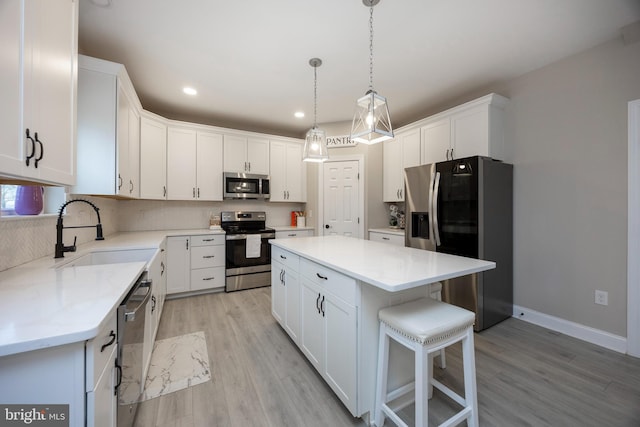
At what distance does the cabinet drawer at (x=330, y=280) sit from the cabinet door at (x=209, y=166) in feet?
8.33

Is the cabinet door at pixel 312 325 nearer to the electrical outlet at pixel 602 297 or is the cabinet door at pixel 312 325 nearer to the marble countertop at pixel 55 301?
the marble countertop at pixel 55 301

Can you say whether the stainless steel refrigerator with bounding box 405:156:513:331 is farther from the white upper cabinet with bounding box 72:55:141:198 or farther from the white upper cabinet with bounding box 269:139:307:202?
the white upper cabinet with bounding box 72:55:141:198

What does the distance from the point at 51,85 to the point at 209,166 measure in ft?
9.13

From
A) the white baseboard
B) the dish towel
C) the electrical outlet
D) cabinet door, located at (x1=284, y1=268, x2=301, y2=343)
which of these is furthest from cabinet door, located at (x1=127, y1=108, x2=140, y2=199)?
the electrical outlet

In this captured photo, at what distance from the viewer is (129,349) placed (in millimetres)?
1206

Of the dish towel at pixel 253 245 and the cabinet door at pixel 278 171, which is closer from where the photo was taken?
the dish towel at pixel 253 245

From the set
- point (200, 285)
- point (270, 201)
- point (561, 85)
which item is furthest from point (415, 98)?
point (200, 285)

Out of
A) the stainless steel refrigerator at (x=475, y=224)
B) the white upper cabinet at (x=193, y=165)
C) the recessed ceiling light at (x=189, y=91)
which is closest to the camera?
the stainless steel refrigerator at (x=475, y=224)

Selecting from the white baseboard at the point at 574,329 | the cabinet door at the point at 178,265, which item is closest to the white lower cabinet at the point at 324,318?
the cabinet door at the point at 178,265

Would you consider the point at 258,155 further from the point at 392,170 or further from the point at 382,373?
the point at 382,373

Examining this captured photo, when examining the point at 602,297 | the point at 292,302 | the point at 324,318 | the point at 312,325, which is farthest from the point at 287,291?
the point at 602,297

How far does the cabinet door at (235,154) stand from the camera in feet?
13.3

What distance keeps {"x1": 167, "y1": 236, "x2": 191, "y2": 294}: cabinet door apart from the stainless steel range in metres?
0.53

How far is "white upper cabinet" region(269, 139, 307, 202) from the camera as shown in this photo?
4422 millimetres
